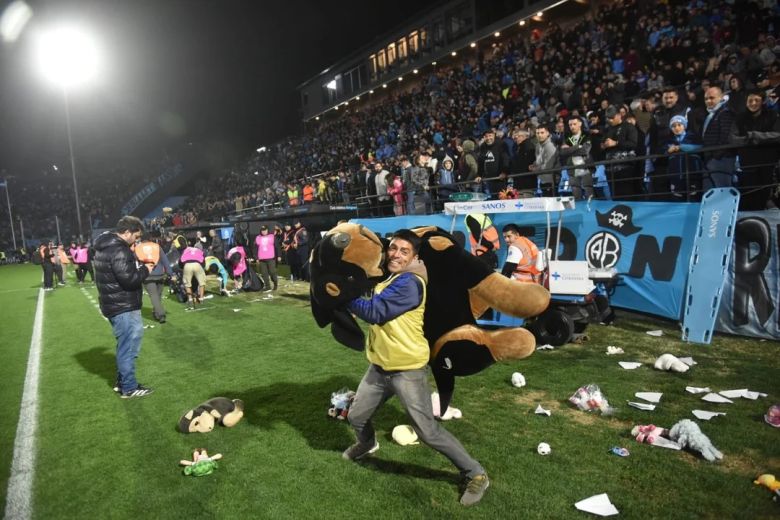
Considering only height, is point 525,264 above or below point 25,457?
above

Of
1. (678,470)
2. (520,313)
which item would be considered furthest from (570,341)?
(520,313)

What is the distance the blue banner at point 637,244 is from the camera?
322 inches

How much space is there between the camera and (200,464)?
4.41 meters

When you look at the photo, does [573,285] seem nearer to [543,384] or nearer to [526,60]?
[543,384]

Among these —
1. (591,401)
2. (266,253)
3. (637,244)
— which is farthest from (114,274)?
(266,253)

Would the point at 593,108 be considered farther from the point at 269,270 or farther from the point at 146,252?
the point at 146,252

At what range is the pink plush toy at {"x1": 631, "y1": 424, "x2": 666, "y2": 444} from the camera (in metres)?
4.44

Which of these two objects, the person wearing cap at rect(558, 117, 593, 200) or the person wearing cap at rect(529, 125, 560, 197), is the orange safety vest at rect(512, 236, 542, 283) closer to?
the person wearing cap at rect(558, 117, 593, 200)

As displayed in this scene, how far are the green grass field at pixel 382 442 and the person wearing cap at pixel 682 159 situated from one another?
2.72 meters

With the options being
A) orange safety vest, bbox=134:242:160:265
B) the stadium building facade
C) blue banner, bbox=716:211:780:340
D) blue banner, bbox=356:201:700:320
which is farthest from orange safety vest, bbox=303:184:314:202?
blue banner, bbox=716:211:780:340

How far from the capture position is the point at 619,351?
7.09m

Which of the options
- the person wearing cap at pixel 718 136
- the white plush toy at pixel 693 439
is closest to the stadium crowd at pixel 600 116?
the person wearing cap at pixel 718 136

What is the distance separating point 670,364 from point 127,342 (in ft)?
22.7

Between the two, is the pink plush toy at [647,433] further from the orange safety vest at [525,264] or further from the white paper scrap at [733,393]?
the orange safety vest at [525,264]
